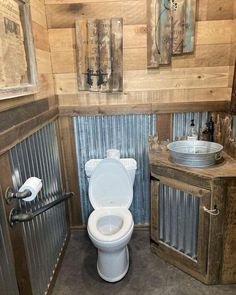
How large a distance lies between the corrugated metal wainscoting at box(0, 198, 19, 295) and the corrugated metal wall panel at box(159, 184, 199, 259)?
3.99 feet

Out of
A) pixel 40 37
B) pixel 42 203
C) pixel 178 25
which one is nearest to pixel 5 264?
pixel 42 203

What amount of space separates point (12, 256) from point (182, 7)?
2.15 m

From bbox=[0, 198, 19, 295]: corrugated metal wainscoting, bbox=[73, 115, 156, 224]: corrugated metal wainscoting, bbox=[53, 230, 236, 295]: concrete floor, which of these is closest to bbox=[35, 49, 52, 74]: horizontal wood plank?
bbox=[73, 115, 156, 224]: corrugated metal wainscoting

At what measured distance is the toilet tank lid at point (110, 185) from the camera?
214cm

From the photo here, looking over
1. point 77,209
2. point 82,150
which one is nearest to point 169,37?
point 82,150

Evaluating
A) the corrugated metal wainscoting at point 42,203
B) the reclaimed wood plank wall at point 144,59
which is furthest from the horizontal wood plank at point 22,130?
the reclaimed wood plank wall at point 144,59

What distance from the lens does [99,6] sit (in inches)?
81.0

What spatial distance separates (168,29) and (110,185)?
1.43 meters

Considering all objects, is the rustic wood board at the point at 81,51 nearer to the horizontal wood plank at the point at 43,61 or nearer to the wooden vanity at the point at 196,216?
the horizontal wood plank at the point at 43,61

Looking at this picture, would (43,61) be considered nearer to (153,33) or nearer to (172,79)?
(153,33)

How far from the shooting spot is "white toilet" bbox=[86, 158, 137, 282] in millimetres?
1962

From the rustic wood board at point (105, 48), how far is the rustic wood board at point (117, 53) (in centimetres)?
3

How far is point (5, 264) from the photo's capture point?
120 centimetres

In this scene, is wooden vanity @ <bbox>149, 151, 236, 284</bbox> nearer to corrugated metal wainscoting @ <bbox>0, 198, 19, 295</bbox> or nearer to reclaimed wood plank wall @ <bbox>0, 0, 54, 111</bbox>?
reclaimed wood plank wall @ <bbox>0, 0, 54, 111</bbox>
